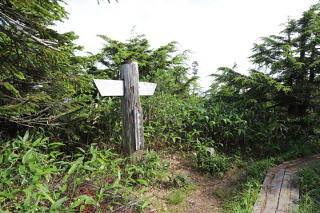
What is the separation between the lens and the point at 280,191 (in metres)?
2.97

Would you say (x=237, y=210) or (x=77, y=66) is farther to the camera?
(x=77, y=66)

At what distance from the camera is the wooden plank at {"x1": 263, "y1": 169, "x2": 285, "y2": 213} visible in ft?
8.47

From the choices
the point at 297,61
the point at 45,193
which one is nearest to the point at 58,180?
the point at 45,193

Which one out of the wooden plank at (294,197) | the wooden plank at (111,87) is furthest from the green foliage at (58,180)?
the wooden plank at (294,197)

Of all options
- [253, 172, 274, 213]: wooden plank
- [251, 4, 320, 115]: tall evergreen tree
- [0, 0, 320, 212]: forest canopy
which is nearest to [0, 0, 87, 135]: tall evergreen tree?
[0, 0, 320, 212]: forest canopy

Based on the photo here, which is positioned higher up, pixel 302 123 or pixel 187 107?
pixel 187 107

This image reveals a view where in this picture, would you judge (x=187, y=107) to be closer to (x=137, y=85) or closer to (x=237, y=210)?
(x=137, y=85)

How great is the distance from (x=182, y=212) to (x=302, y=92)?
4911mm

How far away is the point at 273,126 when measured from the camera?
5117mm

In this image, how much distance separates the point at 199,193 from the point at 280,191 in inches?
50.3

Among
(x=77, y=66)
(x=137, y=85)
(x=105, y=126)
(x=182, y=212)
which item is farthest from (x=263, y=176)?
(x=77, y=66)

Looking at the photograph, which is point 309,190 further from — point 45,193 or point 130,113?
point 45,193

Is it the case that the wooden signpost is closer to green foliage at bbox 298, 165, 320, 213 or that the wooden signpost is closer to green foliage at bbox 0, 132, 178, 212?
green foliage at bbox 0, 132, 178, 212

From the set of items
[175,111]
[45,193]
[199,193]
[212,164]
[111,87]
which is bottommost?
[199,193]
